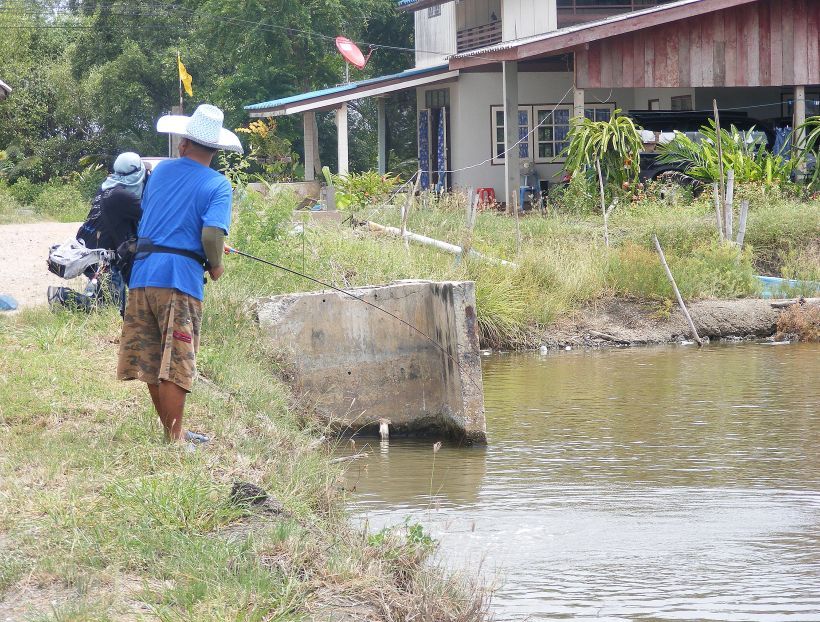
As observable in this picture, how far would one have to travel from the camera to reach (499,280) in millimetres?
14547

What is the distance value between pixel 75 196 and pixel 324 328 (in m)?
23.2

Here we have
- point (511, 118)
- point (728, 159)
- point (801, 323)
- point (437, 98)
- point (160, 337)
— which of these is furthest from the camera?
point (437, 98)

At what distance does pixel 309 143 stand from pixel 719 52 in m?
10.9

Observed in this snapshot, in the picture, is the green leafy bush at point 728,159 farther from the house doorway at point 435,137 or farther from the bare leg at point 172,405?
the bare leg at point 172,405

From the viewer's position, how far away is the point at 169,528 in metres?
4.88

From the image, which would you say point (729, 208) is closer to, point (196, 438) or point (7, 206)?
point (196, 438)

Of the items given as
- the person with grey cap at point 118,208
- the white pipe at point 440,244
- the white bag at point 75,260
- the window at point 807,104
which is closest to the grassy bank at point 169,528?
the person with grey cap at point 118,208

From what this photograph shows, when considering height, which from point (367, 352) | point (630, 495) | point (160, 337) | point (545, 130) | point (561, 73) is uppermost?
point (561, 73)

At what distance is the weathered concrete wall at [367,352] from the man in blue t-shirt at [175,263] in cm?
382

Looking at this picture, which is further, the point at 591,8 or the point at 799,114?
the point at 591,8

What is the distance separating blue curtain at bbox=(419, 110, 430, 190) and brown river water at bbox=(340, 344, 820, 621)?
16.1 m

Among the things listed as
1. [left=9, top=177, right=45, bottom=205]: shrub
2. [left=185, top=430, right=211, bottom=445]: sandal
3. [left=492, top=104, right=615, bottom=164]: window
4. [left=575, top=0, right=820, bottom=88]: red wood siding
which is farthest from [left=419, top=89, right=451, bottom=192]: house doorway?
[left=185, top=430, right=211, bottom=445]: sandal

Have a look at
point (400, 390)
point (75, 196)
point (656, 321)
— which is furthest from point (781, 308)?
point (75, 196)

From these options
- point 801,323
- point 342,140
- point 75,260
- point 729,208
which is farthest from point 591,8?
point 75,260
